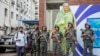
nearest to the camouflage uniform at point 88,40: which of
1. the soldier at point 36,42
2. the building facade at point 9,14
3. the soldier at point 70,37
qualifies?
the soldier at point 70,37

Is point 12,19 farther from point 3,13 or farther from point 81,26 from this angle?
point 81,26

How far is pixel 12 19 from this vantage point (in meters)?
42.6

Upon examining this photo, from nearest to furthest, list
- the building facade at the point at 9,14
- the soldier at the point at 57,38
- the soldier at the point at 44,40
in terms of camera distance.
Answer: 1. the soldier at the point at 57,38
2. the soldier at the point at 44,40
3. the building facade at the point at 9,14

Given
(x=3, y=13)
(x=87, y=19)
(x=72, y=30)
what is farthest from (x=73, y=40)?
(x=3, y=13)

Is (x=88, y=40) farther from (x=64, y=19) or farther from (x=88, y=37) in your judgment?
(x=64, y=19)

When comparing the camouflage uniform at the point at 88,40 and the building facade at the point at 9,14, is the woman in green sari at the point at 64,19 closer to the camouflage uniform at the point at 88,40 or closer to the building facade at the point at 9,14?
the camouflage uniform at the point at 88,40

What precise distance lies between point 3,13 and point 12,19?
5.22 metres

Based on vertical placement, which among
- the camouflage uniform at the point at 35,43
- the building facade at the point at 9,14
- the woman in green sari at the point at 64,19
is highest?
the building facade at the point at 9,14

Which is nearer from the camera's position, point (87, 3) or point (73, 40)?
point (73, 40)

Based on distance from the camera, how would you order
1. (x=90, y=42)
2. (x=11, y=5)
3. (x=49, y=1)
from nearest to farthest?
(x=90, y=42)
(x=49, y=1)
(x=11, y=5)

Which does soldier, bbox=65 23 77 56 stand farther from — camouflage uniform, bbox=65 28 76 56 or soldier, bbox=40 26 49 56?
soldier, bbox=40 26 49 56

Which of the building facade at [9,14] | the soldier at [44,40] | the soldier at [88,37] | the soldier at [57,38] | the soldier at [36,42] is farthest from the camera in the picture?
the building facade at [9,14]

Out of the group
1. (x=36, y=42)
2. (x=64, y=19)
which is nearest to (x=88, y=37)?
(x=64, y=19)

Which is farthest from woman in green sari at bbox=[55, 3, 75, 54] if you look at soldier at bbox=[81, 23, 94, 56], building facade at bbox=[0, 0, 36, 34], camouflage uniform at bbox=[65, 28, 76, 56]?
building facade at bbox=[0, 0, 36, 34]
